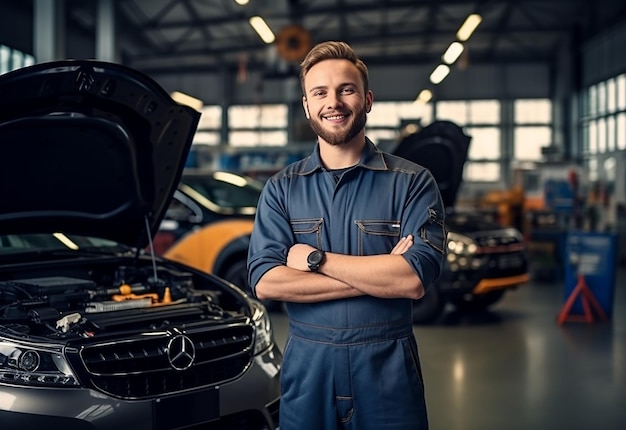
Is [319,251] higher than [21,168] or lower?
lower

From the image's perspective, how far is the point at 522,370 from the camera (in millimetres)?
5453

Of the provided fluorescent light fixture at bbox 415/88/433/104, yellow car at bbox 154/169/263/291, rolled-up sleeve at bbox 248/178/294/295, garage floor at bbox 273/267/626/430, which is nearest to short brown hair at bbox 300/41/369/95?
rolled-up sleeve at bbox 248/178/294/295

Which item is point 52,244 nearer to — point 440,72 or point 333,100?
point 333,100

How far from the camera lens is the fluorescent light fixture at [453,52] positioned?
13205 millimetres

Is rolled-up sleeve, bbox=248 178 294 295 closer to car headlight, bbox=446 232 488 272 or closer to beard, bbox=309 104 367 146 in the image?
beard, bbox=309 104 367 146

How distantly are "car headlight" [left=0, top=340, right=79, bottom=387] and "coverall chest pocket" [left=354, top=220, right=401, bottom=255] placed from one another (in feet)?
3.84

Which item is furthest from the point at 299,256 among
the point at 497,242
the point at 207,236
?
the point at 497,242

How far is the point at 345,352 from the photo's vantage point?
2000mm

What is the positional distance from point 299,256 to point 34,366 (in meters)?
1.11

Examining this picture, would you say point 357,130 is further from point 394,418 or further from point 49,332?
point 49,332

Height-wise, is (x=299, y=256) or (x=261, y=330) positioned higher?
(x=299, y=256)

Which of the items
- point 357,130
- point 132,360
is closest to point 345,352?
point 357,130

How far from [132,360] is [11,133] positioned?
1.03 m

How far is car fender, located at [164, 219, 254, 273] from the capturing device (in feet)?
22.2
